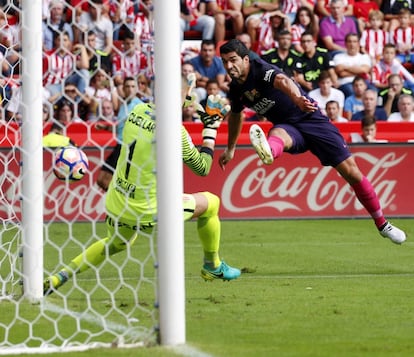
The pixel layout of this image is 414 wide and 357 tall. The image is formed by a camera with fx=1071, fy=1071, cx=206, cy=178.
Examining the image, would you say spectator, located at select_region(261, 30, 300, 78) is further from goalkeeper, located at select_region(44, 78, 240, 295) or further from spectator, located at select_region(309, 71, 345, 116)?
goalkeeper, located at select_region(44, 78, 240, 295)

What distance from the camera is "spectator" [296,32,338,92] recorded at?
18578 millimetres

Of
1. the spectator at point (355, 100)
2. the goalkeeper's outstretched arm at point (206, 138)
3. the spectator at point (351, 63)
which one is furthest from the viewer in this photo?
the spectator at point (351, 63)

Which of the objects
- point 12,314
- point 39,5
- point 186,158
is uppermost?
point 39,5

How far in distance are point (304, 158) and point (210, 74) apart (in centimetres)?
384

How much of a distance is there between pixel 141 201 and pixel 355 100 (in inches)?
432

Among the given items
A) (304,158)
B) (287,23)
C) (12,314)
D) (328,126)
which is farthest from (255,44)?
(12,314)

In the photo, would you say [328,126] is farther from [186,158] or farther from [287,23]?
[287,23]

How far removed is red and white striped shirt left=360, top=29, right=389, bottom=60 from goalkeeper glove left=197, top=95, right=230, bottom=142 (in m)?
11.4

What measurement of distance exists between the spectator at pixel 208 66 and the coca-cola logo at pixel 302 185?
327 centimetres

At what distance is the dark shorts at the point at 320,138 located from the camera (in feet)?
34.8

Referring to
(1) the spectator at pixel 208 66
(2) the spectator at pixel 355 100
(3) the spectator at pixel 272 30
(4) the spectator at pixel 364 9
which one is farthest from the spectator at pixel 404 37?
(1) the spectator at pixel 208 66

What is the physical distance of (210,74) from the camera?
1883 cm

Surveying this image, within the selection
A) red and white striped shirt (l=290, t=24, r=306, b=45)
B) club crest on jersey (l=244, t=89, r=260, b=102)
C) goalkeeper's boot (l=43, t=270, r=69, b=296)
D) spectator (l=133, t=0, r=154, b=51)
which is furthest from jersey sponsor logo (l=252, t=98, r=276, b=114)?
red and white striped shirt (l=290, t=24, r=306, b=45)

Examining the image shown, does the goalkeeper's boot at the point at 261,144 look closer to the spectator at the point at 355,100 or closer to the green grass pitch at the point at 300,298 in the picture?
the green grass pitch at the point at 300,298
